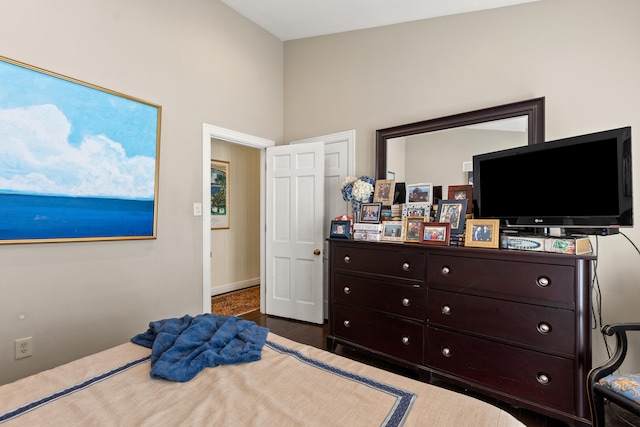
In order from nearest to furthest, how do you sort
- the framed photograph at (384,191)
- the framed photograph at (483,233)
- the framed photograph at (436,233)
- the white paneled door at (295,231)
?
the framed photograph at (483,233)
the framed photograph at (436,233)
the framed photograph at (384,191)
the white paneled door at (295,231)

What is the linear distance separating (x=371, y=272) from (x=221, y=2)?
3.14 m

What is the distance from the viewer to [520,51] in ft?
8.16

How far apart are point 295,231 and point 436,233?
1.78 m

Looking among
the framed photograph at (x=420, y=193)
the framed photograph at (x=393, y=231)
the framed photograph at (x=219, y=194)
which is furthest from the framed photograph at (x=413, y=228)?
the framed photograph at (x=219, y=194)

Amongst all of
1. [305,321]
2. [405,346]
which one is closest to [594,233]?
[405,346]

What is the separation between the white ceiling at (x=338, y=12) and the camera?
274 centimetres

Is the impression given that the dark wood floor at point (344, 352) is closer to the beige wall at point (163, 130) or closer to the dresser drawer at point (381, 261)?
the dresser drawer at point (381, 261)

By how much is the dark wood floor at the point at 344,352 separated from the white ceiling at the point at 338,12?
3.04 meters

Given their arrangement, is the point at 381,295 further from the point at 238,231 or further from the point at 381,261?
the point at 238,231

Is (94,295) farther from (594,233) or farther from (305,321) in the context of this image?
(594,233)

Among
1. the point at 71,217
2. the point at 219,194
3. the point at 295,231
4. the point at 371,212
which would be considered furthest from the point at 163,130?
the point at 219,194

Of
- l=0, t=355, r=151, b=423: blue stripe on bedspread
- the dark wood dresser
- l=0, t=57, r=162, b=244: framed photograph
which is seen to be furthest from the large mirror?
l=0, t=355, r=151, b=423: blue stripe on bedspread

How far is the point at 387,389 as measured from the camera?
3.69 feet

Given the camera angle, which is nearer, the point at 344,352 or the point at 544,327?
the point at 544,327
